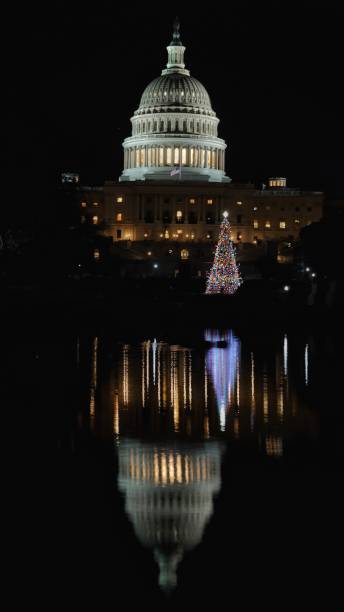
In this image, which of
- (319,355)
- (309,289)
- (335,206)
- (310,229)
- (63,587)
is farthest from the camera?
(335,206)

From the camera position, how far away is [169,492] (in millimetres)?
16781

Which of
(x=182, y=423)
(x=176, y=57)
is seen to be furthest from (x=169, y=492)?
(x=176, y=57)

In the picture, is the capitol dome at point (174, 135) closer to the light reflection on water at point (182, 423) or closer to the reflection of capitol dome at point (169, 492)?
the light reflection on water at point (182, 423)

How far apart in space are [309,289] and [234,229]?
2372 inches

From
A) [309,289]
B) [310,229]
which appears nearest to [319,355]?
[309,289]

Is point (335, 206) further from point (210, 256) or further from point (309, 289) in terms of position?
point (309, 289)

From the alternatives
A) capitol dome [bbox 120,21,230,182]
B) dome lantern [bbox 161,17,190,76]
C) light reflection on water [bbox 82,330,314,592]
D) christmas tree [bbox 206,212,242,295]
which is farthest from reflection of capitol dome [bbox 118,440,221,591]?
dome lantern [bbox 161,17,190,76]

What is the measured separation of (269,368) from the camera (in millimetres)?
31109

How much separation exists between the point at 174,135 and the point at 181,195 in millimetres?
11149

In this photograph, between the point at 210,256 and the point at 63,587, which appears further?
the point at 210,256

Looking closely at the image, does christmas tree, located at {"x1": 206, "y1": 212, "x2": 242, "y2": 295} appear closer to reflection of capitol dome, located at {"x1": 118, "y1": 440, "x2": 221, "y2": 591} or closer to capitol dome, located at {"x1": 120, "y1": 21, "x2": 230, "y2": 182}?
reflection of capitol dome, located at {"x1": 118, "y1": 440, "x2": 221, "y2": 591}

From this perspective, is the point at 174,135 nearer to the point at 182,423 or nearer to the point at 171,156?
the point at 171,156

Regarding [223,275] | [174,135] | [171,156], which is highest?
[174,135]

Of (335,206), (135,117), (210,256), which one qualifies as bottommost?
(210,256)
